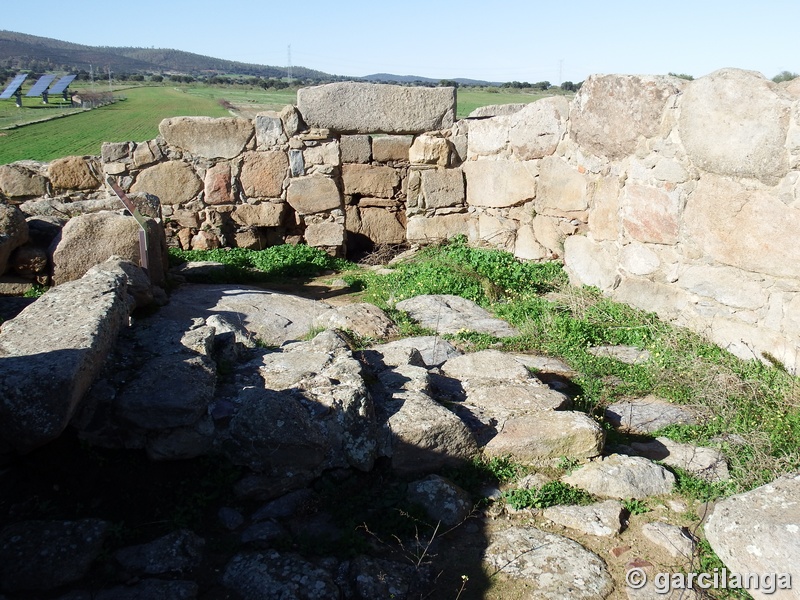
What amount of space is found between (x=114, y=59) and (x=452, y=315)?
112840 mm

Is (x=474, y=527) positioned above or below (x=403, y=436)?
below

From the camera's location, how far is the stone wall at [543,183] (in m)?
4.60

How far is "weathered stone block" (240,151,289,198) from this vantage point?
7.91m

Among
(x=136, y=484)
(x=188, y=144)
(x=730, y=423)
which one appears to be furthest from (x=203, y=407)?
(x=188, y=144)

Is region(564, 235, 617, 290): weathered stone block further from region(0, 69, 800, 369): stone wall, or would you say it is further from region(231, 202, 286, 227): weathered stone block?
region(231, 202, 286, 227): weathered stone block

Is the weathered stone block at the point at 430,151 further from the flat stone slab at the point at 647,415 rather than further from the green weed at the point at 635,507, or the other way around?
the green weed at the point at 635,507

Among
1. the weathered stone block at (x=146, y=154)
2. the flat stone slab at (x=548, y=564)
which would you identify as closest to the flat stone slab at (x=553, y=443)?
the flat stone slab at (x=548, y=564)

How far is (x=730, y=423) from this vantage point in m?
3.83

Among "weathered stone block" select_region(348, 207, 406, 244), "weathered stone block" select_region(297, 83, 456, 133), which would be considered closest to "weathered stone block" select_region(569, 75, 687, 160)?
"weathered stone block" select_region(297, 83, 456, 133)

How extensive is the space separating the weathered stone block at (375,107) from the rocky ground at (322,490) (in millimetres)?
4442

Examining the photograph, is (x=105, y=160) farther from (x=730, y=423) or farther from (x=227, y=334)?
(x=730, y=423)

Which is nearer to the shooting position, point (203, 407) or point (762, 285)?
point (203, 407)

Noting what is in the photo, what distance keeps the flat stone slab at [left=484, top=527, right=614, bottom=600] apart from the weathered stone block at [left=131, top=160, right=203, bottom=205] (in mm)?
6187

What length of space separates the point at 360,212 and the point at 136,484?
5.69m
